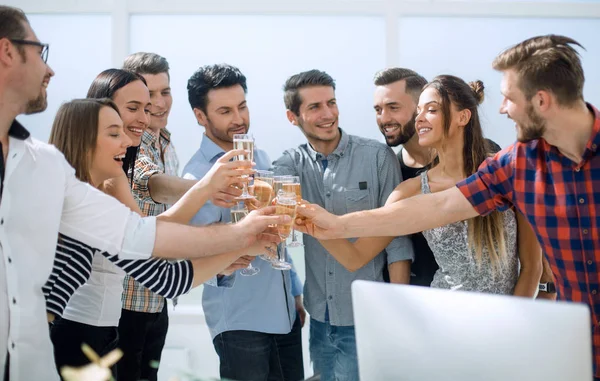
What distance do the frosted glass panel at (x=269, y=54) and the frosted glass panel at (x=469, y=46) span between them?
26 cm

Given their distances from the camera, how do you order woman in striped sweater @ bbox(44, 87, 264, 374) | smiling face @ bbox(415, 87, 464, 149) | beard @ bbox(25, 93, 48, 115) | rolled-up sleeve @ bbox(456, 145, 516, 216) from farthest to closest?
1. smiling face @ bbox(415, 87, 464, 149)
2. rolled-up sleeve @ bbox(456, 145, 516, 216)
3. woman in striped sweater @ bbox(44, 87, 264, 374)
4. beard @ bbox(25, 93, 48, 115)

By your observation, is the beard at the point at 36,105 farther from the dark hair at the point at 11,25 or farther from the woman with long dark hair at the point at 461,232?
the woman with long dark hair at the point at 461,232

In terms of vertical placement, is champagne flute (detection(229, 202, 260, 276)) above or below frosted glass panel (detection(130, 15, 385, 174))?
below

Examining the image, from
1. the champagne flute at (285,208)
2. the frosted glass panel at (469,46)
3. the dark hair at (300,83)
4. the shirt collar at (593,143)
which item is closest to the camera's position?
the shirt collar at (593,143)

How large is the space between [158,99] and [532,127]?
2.20 meters

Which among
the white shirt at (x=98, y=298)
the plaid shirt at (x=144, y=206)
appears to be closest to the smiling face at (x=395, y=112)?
the plaid shirt at (x=144, y=206)

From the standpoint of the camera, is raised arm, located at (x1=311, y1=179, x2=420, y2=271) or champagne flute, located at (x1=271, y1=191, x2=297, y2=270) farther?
raised arm, located at (x1=311, y1=179, x2=420, y2=271)

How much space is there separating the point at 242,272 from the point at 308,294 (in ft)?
1.47

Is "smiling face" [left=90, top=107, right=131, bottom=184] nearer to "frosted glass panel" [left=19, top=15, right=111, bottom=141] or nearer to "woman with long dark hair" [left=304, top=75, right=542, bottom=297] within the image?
"woman with long dark hair" [left=304, top=75, right=542, bottom=297]

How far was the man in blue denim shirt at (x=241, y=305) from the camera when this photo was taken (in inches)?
109

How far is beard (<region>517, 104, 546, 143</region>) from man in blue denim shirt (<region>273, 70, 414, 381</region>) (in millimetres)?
887

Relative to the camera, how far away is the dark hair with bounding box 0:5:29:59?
1802mm

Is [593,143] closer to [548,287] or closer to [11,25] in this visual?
[548,287]

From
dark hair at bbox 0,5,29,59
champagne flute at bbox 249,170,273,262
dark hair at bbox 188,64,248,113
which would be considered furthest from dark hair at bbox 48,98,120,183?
dark hair at bbox 188,64,248,113
